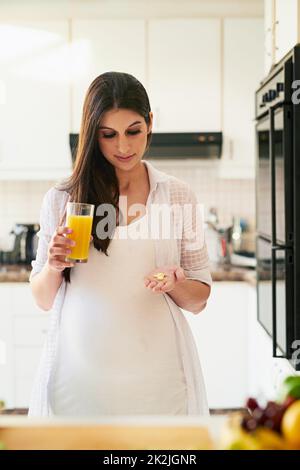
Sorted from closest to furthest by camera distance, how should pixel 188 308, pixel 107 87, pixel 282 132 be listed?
1. pixel 107 87
2. pixel 188 308
3. pixel 282 132

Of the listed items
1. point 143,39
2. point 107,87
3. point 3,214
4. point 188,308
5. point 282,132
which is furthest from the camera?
point 3,214

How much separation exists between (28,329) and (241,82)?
1.58 m

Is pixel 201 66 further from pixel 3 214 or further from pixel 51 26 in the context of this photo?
pixel 3 214

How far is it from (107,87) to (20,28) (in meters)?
2.03

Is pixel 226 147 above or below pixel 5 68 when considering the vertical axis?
below

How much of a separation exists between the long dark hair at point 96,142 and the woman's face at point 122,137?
0.6 inches

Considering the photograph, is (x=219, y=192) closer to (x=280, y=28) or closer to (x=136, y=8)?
(x=136, y=8)

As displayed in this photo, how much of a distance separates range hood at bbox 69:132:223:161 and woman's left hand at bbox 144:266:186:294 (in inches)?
75.9

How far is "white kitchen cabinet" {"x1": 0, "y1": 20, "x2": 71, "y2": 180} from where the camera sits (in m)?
3.53

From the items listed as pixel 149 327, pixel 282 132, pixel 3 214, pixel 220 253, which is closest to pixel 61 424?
pixel 149 327

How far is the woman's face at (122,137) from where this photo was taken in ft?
5.60

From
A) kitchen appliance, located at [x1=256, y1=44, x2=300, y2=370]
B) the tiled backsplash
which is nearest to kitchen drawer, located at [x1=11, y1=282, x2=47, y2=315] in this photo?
the tiled backsplash

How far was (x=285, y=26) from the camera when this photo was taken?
2252 millimetres

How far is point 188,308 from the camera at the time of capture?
1.82 meters
